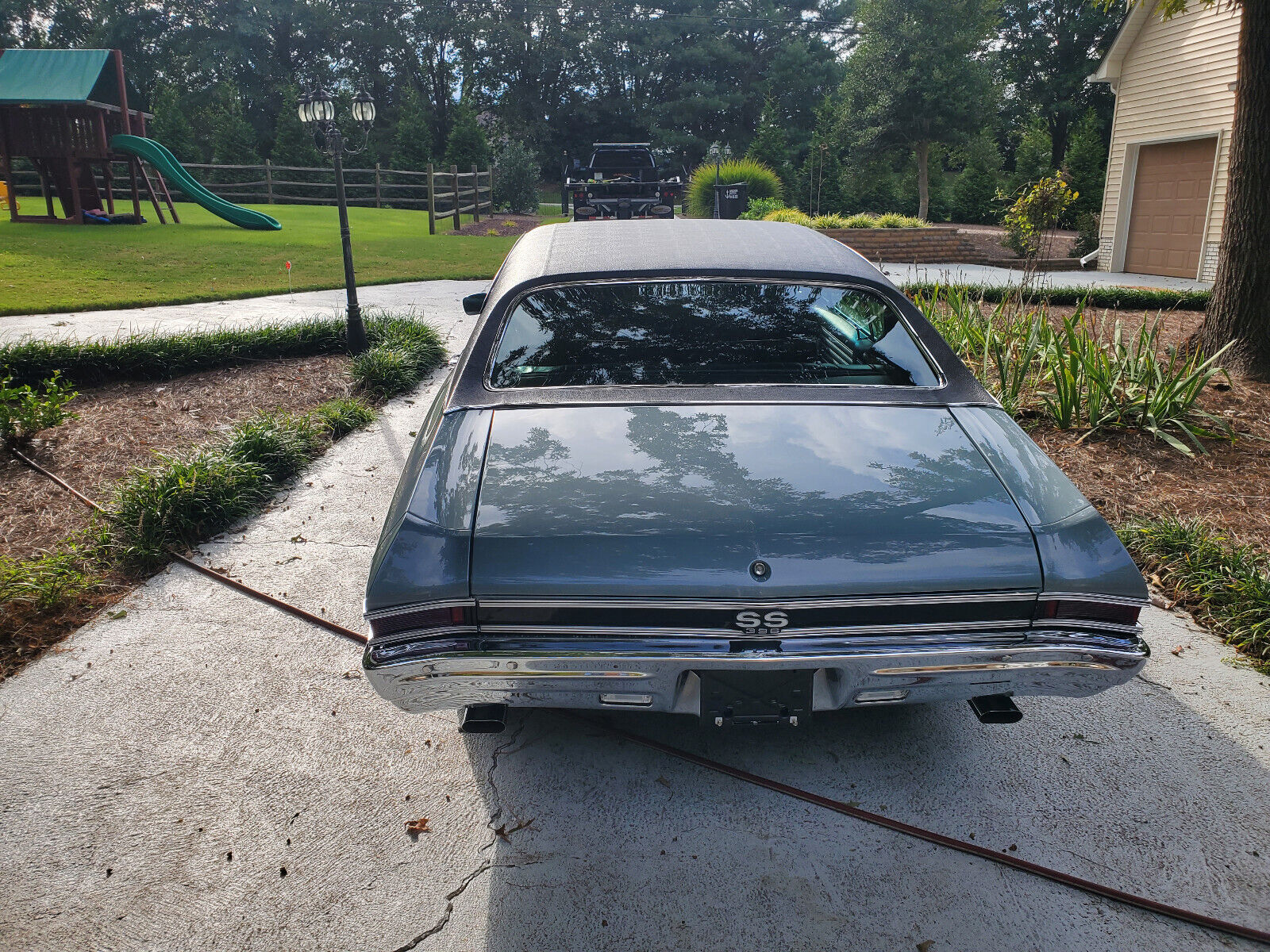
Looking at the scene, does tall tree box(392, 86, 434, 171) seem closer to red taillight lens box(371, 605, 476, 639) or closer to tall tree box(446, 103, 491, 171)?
tall tree box(446, 103, 491, 171)

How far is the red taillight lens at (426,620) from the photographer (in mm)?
2186

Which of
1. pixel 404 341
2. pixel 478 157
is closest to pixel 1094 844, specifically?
pixel 404 341

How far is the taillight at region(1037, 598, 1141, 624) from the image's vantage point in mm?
2219

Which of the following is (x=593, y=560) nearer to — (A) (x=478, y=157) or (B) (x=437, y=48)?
(A) (x=478, y=157)

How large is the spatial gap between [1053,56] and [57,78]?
1455 inches

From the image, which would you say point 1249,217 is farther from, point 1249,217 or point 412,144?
point 412,144

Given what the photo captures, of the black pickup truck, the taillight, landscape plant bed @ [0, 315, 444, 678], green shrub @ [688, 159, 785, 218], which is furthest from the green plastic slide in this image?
the taillight

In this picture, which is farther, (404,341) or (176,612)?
(404,341)

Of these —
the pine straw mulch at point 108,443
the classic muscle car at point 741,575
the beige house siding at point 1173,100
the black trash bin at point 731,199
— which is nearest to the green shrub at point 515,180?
the black trash bin at point 731,199

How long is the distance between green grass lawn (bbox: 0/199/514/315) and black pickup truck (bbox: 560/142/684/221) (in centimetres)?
327

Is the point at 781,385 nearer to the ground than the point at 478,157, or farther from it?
nearer to the ground

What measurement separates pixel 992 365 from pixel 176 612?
5188 millimetres

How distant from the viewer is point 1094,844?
2445 millimetres

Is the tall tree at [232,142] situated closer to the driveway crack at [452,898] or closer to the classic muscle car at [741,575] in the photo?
the classic muscle car at [741,575]
